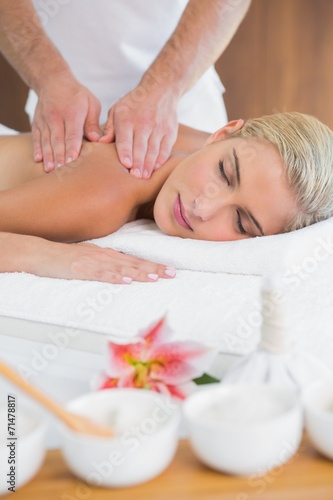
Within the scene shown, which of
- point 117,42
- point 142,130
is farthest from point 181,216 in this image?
point 117,42

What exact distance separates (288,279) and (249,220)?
0.26 metres

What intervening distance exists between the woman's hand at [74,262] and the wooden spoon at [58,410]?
0.68 meters

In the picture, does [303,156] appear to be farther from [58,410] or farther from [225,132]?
[58,410]

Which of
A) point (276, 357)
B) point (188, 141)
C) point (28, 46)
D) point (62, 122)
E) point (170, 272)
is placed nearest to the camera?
point (276, 357)

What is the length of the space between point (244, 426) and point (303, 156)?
3.37ft

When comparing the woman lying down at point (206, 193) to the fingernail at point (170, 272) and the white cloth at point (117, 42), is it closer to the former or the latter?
the fingernail at point (170, 272)

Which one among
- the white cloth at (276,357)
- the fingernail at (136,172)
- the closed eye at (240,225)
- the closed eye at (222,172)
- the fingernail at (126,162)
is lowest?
the closed eye at (240,225)

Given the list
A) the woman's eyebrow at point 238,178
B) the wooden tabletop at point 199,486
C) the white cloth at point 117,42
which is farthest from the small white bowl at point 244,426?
the white cloth at point 117,42

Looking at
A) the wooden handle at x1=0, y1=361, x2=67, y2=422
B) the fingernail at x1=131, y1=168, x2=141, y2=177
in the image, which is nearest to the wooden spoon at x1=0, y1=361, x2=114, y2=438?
the wooden handle at x1=0, y1=361, x2=67, y2=422

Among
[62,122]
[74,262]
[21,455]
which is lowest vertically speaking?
[74,262]

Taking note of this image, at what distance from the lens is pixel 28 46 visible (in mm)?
2145

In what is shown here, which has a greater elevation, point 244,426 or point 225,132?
point 244,426

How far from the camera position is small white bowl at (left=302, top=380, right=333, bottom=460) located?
72cm

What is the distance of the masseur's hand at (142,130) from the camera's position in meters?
1.75
